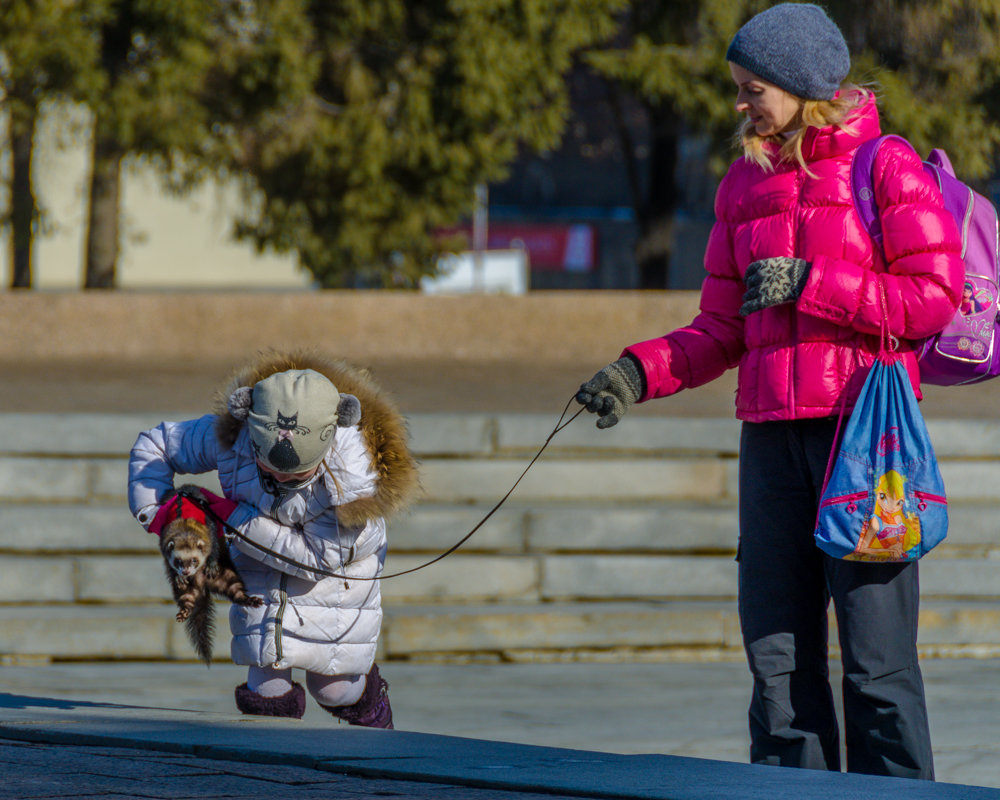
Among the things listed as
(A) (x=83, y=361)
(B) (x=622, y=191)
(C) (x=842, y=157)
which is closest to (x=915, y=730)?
(C) (x=842, y=157)

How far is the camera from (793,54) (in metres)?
3.20

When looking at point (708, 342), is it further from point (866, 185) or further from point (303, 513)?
point (303, 513)

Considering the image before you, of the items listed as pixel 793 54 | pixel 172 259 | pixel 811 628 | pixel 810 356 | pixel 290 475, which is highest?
pixel 172 259

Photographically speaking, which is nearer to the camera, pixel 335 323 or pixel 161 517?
pixel 161 517

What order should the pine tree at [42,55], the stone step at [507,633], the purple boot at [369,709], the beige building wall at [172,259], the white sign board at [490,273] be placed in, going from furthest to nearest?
the beige building wall at [172,259]
the white sign board at [490,273]
the pine tree at [42,55]
the stone step at [507,633]
the purple boot at [369,709]

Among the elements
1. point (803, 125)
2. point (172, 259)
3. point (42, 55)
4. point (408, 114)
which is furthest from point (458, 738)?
point (172, 259)

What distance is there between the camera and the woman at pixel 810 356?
3148 mm

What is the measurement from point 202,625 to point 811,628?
60.8 inches

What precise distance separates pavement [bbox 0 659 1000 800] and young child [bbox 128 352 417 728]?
0.62ft

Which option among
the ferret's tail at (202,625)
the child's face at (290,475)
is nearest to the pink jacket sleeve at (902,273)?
the child's face at (290,475)

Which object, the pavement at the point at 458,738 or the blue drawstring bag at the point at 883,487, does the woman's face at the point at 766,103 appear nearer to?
the blue drawstring bag at the point at 883,487

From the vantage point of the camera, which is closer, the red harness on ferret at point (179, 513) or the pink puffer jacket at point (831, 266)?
the pink puffer jacket at point (831, 266)

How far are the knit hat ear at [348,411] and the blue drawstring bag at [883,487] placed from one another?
1.25m

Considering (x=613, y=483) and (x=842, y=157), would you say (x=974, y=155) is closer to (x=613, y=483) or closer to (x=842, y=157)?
(x=613, y=483)
